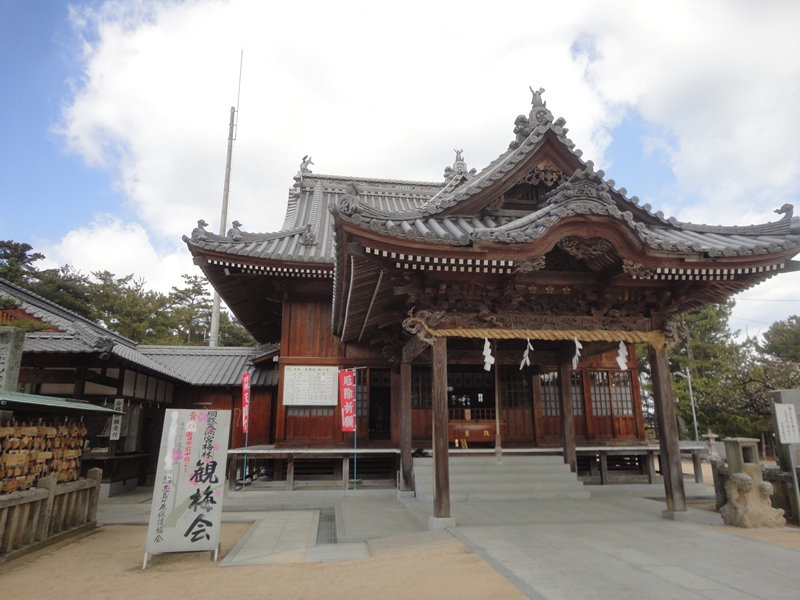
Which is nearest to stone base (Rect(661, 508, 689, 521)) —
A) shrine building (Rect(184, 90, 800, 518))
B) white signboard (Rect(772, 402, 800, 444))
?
shrine building (Rect(184, 90, 800, 518))

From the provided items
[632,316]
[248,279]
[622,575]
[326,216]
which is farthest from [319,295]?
[622,575]

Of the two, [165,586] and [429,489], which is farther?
[429,489]

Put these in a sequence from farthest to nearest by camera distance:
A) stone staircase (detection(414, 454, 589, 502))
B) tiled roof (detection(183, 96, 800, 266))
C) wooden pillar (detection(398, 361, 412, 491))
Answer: wooden pillar (detection(398, 361, 412, 491))
stone staircase (detection(414, 454, 589, 502))
tiled roof (detection(183, 96, 800, 266))

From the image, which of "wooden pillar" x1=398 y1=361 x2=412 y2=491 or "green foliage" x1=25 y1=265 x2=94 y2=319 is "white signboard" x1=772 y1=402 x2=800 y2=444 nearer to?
"wooden pillar" x1=398 y1=361 x2=412 y2=491

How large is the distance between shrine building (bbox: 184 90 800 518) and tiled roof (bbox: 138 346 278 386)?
303 cm

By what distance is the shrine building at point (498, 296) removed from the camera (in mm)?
7859

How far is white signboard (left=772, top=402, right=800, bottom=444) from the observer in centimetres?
860

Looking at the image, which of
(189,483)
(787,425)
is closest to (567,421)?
Result: (787,425)

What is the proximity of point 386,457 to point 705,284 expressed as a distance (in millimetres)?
9457

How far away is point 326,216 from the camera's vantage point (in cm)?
1880

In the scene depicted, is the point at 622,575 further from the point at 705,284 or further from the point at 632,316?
the point at 705,284

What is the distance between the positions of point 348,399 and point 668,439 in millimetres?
7522

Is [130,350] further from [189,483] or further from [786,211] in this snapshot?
[786,211]

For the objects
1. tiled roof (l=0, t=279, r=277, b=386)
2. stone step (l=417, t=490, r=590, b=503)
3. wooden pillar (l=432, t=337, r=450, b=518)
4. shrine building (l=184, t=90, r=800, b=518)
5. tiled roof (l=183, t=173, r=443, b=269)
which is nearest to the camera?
shrine building (l=184, t=90, r=800, b=518)
